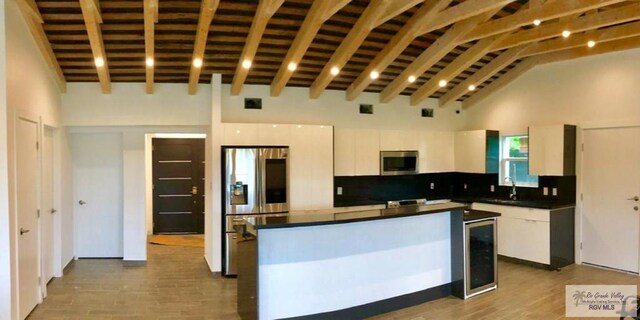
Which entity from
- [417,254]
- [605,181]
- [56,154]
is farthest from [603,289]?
[56,154]

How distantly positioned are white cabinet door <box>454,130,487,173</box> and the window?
43 cm

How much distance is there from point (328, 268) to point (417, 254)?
45.8 inches

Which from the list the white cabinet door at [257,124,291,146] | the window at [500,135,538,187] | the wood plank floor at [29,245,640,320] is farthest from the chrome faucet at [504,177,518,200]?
the white cabinet door at [257,124,291,146]

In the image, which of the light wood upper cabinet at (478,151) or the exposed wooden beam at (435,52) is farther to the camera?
the light wood upper cabinet at (478,151)

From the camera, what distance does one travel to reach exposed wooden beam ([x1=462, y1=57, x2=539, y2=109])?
698cm

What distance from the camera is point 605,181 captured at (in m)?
6.20

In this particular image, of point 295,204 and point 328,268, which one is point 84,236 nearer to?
point 295,204

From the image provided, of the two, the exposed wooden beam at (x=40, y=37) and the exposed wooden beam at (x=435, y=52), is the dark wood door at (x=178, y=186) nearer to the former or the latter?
the exposed wooden beam at (x=40, y=37)

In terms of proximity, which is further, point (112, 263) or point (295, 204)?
point (112, 263)

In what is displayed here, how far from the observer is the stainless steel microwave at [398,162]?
7.05 meters

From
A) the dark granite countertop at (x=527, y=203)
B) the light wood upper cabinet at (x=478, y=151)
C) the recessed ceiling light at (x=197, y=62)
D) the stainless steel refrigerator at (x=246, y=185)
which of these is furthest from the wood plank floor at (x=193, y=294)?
the recessed ceiling light at (x=197, y=62)

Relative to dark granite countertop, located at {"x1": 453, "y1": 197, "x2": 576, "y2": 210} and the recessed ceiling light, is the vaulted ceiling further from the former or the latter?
dark granite countertop, located at {"x1": 453, "y1": 197, "x2": 576, "y2": 210}

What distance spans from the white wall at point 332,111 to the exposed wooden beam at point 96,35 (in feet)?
5.19

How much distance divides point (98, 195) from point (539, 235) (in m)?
6.84
